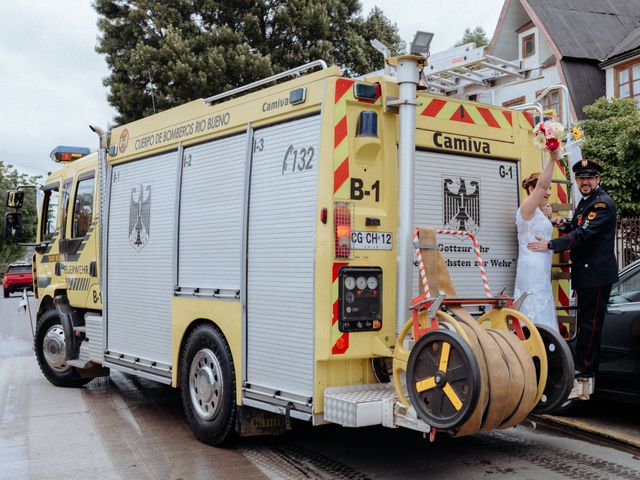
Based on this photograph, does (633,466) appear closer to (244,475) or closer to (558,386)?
(558,386)

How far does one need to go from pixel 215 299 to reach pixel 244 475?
1.45m

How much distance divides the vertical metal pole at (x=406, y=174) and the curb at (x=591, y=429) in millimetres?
2533

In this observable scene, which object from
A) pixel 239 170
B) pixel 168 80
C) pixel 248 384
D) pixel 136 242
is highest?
pixel 168 80

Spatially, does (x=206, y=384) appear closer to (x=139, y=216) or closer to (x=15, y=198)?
(x=139, y=216)

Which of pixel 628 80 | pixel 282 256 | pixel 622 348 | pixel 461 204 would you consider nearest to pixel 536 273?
pixel 461 204

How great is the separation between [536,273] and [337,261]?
6.05 ft

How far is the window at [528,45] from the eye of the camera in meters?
28.9

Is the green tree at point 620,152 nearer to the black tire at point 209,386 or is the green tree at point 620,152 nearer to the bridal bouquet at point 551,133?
the bridal bouquet at point 551,133

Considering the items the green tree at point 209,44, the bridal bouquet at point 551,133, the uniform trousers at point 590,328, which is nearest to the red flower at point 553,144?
the bridal bouquet at point 551,133

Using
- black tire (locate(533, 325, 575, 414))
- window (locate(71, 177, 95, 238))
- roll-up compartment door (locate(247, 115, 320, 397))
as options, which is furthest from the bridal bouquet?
window (locate(71, 177, 95, 238))

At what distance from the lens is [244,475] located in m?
5.36

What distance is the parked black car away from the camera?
6.25 meters

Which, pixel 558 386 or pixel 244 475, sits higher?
pixel 558 386

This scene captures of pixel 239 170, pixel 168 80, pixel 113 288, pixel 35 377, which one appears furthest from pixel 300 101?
pixel 168 80
